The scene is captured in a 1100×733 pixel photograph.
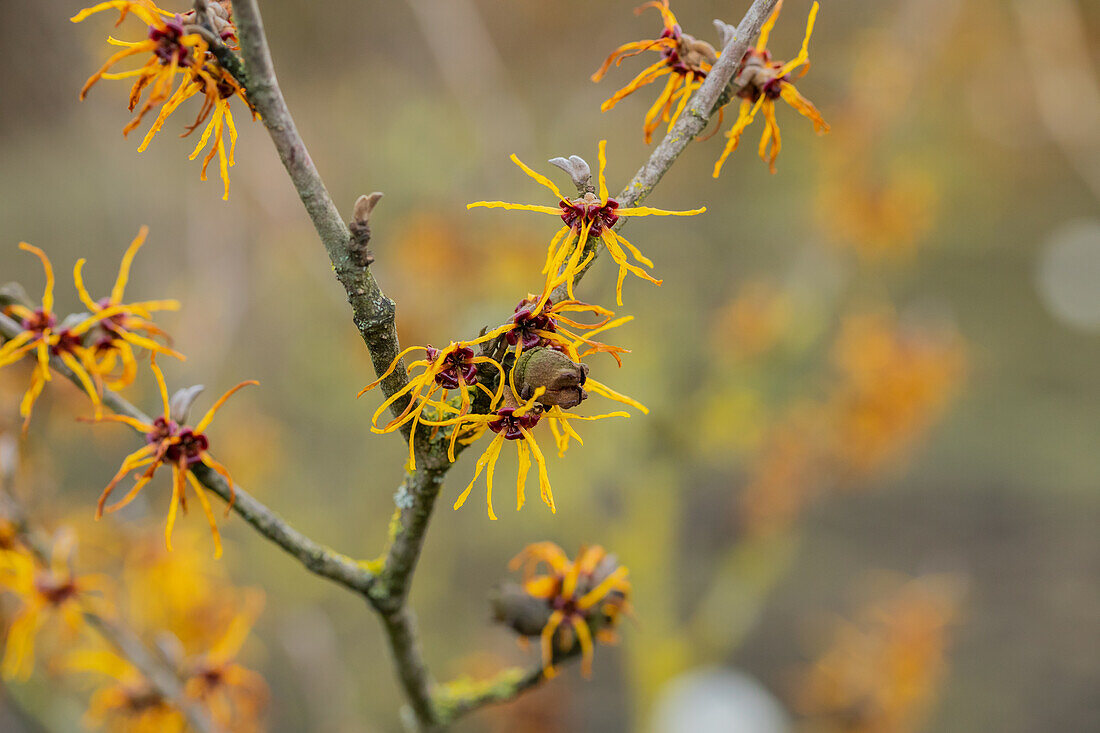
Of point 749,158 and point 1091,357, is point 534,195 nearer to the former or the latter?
point 749,158

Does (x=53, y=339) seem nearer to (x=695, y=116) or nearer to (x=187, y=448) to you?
(x=187, y=448)

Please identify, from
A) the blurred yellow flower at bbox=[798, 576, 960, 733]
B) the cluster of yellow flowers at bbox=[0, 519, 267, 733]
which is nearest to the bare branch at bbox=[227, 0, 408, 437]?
the cluster of yellow flowers at bbox=[0, 519, 267, 733]

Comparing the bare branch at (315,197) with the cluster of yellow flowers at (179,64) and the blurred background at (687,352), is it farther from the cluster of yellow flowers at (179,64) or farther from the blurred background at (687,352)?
the blurred background at (687,352)

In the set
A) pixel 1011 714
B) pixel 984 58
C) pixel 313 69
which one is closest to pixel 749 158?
pixel 984 58

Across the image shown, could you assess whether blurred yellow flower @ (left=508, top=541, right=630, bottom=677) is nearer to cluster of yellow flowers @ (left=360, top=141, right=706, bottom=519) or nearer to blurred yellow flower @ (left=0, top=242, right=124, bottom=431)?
cluster of yellow flowers @ (left=360, top=141, right=706, bottom=519)

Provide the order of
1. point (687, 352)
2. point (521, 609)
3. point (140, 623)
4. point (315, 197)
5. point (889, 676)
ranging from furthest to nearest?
point (687, 352), point (889, 676), point (140, 623), point (521, 609), point (315, 197)

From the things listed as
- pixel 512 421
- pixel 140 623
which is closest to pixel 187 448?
Answer: pixel 512 421

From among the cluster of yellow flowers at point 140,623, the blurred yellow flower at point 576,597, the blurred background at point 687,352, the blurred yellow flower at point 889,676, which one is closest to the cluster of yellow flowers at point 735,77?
the blurred yellow flower at point 576,597
